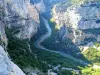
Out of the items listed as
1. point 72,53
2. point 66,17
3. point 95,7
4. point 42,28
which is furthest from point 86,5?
point 72,53

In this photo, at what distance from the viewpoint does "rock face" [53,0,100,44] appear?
112 meters

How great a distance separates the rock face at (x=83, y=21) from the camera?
112 meters

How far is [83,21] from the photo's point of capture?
11938cm

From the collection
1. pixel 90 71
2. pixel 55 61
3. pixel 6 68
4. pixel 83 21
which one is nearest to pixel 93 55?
pixel 55 61

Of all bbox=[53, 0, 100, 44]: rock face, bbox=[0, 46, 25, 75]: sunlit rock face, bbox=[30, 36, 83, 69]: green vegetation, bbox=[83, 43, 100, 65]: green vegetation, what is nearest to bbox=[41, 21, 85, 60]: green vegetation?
bbox=[83, 43, 100, 65]: green vegetation

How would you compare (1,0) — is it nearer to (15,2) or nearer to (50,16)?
(15,2)

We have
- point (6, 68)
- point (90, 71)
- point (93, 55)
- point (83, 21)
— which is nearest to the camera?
point (6, 68)

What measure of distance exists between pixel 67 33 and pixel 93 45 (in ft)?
42.5

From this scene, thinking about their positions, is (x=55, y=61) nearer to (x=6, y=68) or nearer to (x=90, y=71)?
(x=90, y=71)

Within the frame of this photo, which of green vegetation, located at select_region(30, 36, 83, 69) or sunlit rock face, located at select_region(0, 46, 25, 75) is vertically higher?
sunlit rock face, located at select_region(0, 46, 25, 75)

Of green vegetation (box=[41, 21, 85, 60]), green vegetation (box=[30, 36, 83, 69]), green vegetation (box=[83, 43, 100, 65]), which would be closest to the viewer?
green vegetation (box=[30, 36, 83, 69])

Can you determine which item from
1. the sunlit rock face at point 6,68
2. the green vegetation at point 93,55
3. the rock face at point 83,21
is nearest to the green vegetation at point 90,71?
the green vegetation at point 93,55

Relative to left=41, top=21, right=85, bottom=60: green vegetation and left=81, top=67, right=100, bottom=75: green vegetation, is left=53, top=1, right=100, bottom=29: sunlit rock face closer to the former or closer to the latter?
left=41, top=21, right=85, bottom=60: green vegetation

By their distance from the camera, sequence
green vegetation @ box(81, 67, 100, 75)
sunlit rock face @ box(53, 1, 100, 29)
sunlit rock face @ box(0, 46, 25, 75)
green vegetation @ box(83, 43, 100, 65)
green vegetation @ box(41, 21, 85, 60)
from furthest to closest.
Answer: sunlit rock face @ box(53, 1, 100, 29)
green vegetation @ box(41, 21, 85, 60)
green vegetation @ box(83, 43, 100, 65)
green vegetation @ box(81, 67, 100, 75)
sunlit rock face @ box(0, 46, 25, 75)
